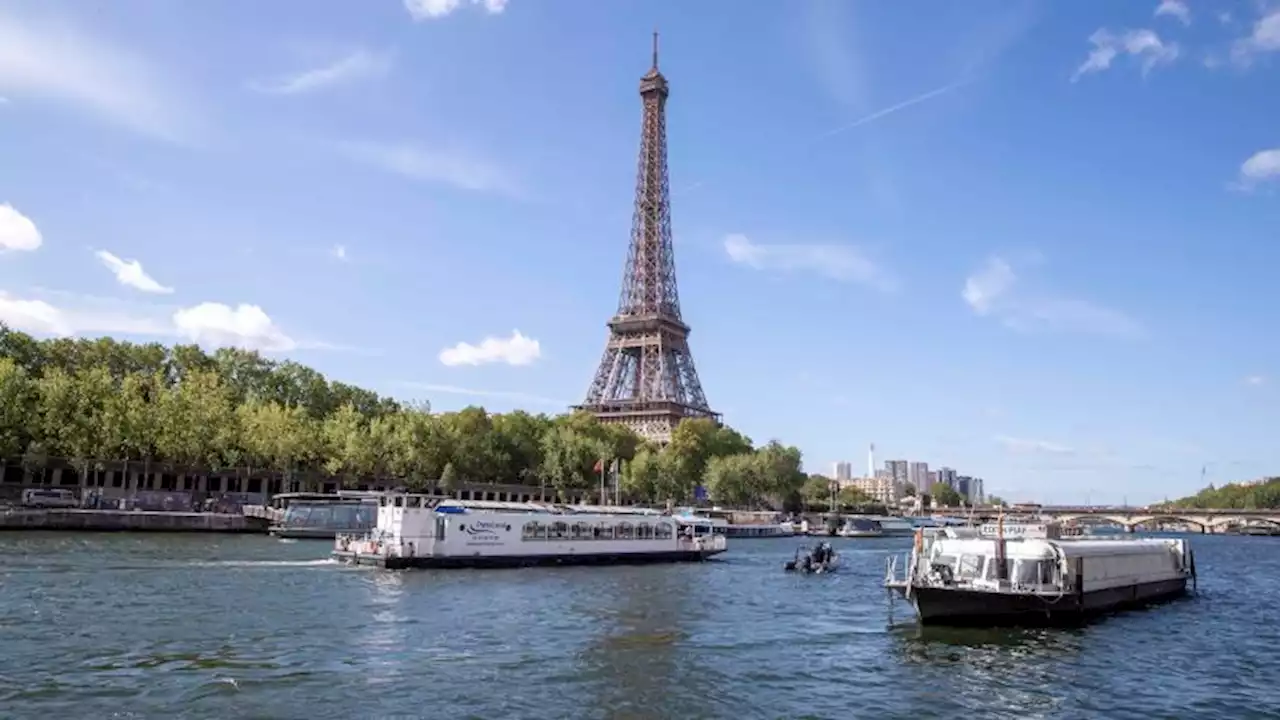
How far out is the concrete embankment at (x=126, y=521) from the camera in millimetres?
76812

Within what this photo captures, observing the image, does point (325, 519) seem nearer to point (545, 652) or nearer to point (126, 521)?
point (126, 521)

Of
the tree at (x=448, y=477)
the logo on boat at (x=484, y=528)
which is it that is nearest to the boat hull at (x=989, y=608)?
the logo on boat at (x=484, y=528)

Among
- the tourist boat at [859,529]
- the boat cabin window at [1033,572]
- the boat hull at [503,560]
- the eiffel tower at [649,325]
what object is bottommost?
the tourist boat at [859,529]

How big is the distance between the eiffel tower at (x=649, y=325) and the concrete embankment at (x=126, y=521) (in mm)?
100578

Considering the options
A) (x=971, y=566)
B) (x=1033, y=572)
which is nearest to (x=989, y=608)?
(x=971, y=566)

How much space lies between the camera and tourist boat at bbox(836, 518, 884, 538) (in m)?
153

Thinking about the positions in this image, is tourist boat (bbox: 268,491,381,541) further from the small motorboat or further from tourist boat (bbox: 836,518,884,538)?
tourist boat (bbox: 836,518,884,538)

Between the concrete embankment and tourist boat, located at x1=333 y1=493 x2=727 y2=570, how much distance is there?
27900mm

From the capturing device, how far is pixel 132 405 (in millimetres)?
99312

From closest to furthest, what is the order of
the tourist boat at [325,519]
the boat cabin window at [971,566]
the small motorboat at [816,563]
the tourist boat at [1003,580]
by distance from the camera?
the tourist boat at [1003,580] < the boat cabin window at [971,566] < the small motorboat at [816,563] < the tourist boat at [325,519]

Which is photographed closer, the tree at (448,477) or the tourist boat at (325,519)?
the tourist boat at (325,519)

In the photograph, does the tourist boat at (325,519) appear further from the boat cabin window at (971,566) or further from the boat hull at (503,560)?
the boat cabin window at (971,566)

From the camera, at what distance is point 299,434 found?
11400 centimetres

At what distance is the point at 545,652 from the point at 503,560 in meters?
32.1
